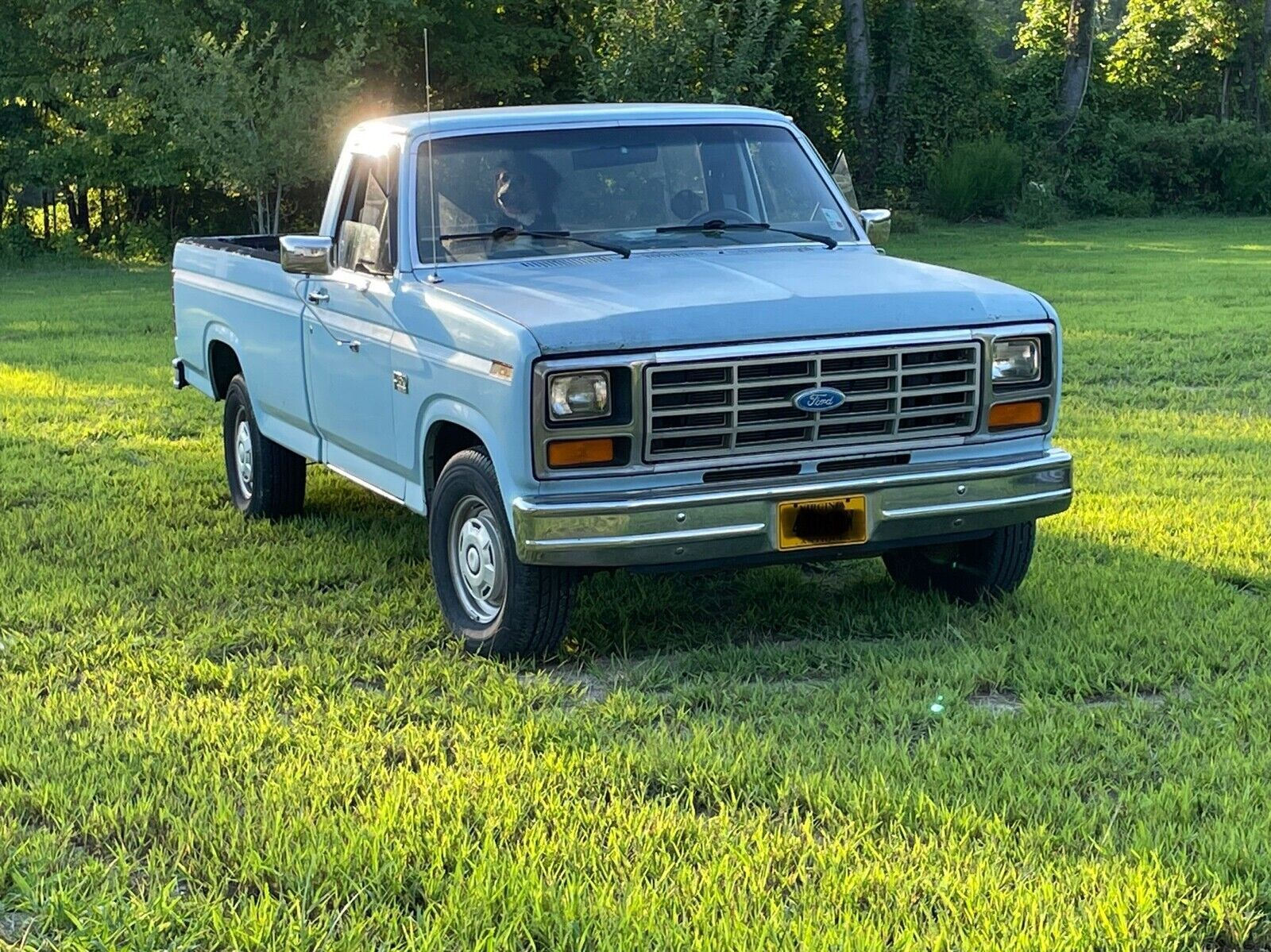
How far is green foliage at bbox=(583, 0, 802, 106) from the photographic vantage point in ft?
96.0

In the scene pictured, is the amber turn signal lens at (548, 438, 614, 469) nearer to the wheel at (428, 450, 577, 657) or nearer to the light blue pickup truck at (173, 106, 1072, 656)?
the light blue pickup truck at (173, 106, 1072, 656)

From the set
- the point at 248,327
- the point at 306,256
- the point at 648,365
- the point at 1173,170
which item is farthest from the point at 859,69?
the point at 648,365

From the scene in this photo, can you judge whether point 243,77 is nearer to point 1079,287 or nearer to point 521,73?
point 521,73

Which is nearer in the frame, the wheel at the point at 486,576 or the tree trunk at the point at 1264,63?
the wheel at the point at 486,576

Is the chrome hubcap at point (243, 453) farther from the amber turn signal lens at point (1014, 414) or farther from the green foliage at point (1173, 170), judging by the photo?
the green foliage at point (1173, 170)

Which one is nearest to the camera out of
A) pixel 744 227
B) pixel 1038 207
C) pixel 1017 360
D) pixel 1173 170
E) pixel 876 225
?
pixel 1017 360

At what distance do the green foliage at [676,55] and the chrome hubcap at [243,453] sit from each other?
20916mm

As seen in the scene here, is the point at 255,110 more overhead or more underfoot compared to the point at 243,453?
more overhead

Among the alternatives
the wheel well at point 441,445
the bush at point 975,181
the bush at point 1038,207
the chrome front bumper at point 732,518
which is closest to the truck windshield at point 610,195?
the wheel well at point 441,445

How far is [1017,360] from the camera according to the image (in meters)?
5.96

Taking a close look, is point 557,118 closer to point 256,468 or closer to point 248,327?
point 248,327

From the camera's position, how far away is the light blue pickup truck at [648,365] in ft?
17.9

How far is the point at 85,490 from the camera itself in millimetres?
9148

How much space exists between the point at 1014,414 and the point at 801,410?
877 mm
